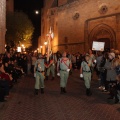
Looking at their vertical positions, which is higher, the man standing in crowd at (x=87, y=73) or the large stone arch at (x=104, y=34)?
the large stone arch at (x=104, y=34)

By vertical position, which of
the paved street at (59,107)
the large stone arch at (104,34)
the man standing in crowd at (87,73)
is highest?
the large stone arch at (104,34)

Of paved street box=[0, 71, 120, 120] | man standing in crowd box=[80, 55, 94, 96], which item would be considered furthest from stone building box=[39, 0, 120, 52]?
paved street box=[0, 71, 120, 120]

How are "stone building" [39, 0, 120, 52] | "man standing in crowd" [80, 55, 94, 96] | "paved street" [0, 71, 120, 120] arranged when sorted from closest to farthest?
"paved street" [0, 71, 120, 120]
"man standing in crowd" [80, 55, 94, 96]
"stone building" [39, 0, 120, 52]

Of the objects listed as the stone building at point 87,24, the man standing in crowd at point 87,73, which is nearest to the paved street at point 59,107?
the man standing in crowd at point 87,73

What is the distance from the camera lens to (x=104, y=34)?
28266 millimetres

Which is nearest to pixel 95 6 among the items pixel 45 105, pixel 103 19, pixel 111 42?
pixel 103 19

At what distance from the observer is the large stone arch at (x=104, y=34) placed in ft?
88.3

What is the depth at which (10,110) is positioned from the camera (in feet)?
23.9

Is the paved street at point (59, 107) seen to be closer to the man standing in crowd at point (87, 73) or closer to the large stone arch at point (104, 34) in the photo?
the man standing in crowd at point (87, 73)

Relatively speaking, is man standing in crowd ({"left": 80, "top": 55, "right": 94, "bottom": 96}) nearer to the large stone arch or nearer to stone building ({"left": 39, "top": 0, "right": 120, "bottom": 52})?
stone building ({"left": 39, "top": 0, "right": 120, "bottom": 52})

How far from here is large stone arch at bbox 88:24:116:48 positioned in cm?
2690

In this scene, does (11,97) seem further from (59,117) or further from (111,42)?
(111,42)

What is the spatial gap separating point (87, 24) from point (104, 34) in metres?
2.79

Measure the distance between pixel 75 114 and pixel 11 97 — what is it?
139 inches
